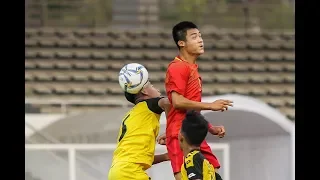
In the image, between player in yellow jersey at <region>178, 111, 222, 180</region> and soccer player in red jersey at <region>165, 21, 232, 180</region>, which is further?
soccer player in red jersey at <region>165, 21, 232, 180</region>

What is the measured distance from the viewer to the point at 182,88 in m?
4.44

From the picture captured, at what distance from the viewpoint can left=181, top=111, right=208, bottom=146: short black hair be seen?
13.5 ft

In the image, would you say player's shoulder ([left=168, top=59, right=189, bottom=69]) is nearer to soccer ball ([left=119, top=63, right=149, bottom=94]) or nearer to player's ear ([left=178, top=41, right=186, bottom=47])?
player's ear ([left=178, top=41, right=186, bottom=47])

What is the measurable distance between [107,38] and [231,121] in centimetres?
505

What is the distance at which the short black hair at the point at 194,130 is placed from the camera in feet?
13.5

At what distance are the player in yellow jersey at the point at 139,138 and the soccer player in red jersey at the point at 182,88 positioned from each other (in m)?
0.15

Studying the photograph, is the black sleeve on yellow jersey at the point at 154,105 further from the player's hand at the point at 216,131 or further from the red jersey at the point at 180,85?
the player's hand at the point at 216,131

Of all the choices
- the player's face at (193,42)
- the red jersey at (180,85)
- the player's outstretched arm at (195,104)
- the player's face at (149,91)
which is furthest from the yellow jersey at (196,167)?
the player's face at (149,91)

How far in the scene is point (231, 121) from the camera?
29.8 feet

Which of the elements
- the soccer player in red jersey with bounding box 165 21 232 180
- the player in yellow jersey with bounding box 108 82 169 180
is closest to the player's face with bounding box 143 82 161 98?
the player in yellow jersey with bounding box 108 82 169 180

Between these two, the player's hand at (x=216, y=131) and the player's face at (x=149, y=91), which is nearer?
the player's hand at (x=216, y=131)

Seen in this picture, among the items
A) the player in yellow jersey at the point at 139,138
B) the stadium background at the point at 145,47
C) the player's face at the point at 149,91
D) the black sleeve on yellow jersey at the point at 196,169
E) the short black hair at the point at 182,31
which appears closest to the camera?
the black sleeve on yellow jersey at the point at 196,169

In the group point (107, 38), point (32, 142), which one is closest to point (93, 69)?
point (107, 38)
